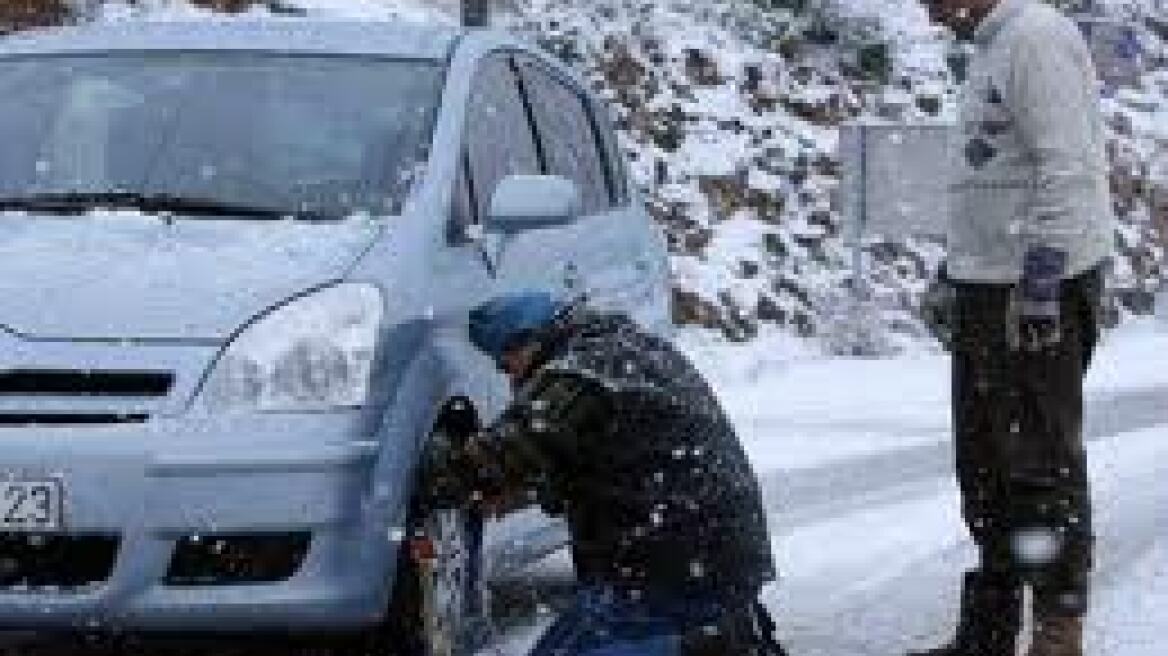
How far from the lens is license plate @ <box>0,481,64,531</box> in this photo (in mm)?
4977

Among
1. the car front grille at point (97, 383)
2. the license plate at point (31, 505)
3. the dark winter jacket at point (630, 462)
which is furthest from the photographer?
the car front grille at point (97, 383)

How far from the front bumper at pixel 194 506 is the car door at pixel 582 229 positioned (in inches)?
46.8

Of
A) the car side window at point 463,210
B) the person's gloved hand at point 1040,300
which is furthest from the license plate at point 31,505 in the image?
the person's gloved hand at point 1040,300

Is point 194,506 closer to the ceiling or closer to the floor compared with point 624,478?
closer to the floor

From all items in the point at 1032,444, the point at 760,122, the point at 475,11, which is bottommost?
the point at 760,122

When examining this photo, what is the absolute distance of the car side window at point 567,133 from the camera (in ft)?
24.3

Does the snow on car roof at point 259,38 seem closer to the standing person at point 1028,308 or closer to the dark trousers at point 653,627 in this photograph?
the standing person at point 1028,308

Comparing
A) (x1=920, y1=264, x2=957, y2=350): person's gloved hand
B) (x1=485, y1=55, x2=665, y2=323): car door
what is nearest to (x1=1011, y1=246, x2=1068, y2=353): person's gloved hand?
(x1=485, y1=55, x2=665, y2=323): car door

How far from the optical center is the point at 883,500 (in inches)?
384

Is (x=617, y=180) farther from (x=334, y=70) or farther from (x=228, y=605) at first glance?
(x=228, y=605)

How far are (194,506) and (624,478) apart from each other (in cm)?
106

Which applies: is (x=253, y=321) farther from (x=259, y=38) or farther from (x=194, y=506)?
(x=259, y=38)

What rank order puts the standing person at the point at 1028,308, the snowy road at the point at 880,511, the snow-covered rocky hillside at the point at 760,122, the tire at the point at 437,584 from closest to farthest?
1. the tire at the point at 437,584
2. the standing person at the point at 1028,308
3. the snowy road at the point at 880,511
4. the snow-covered rocky hillside at the point at 760,122

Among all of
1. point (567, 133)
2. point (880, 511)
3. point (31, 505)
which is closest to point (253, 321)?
point (31, 505)
